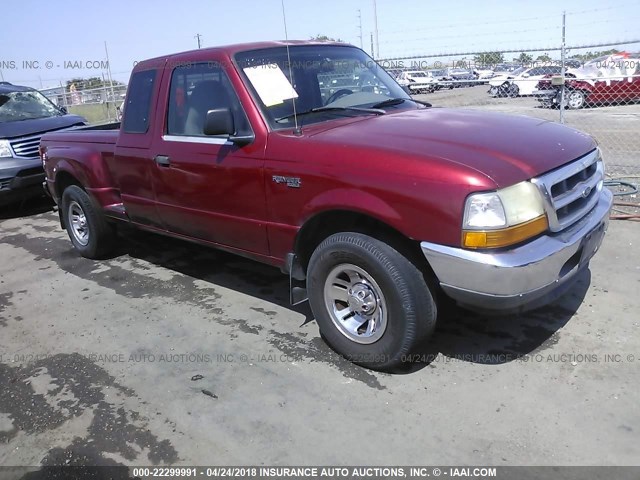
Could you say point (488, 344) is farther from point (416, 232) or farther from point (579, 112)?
point (579, 112)

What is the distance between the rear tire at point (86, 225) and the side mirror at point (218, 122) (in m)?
2.44

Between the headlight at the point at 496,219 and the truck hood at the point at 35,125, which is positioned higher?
the truck hood at the point at 35,125

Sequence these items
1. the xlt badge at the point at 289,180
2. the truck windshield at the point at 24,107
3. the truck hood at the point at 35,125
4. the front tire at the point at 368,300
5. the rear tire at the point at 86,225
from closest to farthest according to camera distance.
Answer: the front tire at the point at 368,300 < the xlt badge at the point at 289,180 < the rear tire at the point at 86,225 < the truck hood at the point at 35,125 < the truck windshield at the point at 24,107

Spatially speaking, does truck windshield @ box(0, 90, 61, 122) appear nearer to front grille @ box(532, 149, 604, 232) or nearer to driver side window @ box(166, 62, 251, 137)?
driver side window @ box(166, 62, 251, 137)

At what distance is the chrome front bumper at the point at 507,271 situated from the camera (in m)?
2.77

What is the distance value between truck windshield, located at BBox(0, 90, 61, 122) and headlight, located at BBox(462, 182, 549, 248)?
338 inches

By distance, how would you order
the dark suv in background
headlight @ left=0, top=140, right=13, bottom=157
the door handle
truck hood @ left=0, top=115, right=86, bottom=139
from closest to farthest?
the door handle, the dark suv in background, headlight @ left=0, top=140, right=13, bottom=157, truck hood @ left=0, top=115, right=86, bottom=139

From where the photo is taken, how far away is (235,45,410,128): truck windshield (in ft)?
12.5

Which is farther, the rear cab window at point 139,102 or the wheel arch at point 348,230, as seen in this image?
the rear cab window at point 139,102

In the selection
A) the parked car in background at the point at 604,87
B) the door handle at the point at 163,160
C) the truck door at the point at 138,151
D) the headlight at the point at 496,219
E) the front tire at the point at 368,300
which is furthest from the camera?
the parked car in background at the point at 604,87

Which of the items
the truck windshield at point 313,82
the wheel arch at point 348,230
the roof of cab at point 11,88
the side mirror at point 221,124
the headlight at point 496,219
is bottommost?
the wheel arch at point 348,230

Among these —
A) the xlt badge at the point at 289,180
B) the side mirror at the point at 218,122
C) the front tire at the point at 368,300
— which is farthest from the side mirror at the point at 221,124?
the front tire at the point at 368,300

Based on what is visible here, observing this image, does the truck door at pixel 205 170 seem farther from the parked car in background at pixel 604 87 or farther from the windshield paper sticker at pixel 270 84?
the parked car in background at pixel 604 87

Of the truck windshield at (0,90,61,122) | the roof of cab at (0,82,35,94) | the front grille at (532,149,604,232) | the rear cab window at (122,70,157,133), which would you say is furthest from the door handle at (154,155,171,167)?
the roof of cab at (0,82,35,94)
